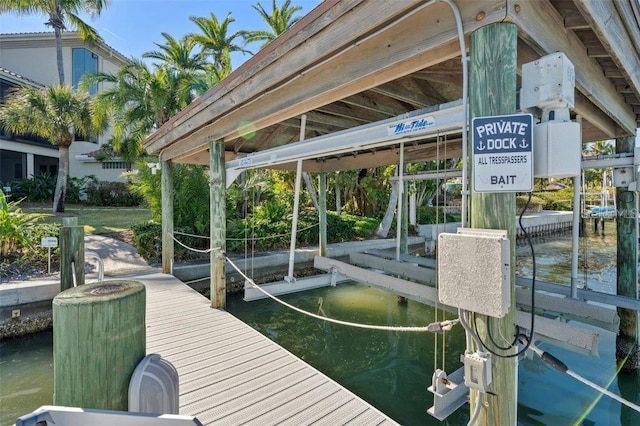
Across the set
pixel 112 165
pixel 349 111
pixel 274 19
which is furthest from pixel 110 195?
pixel 349 111

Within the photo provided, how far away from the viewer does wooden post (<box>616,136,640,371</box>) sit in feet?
14.9

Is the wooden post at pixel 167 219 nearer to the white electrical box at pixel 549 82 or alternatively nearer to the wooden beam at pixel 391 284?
the wooden beam at pixel 391 284

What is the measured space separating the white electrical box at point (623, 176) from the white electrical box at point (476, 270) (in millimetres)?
3642

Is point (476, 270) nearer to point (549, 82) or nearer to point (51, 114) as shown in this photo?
point (549, 82)

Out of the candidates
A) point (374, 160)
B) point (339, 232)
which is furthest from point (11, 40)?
point (374, 160)

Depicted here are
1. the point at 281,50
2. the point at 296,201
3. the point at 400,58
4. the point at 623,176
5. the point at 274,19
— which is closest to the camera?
the point at 400,58

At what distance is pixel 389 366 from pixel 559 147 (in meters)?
3.89

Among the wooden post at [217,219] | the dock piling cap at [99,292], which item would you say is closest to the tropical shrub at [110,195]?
the wooden post at [217,219]

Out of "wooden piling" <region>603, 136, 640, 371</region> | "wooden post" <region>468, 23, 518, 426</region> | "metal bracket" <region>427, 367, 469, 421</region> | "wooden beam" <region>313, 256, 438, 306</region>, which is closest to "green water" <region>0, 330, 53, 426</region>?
"wooden beam" <region>313, 256, 438, 306</region>

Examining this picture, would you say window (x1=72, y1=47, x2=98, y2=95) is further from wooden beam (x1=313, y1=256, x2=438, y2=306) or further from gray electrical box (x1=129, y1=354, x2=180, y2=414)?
gray electrical box (x1=129, y1=354, x2=180, y2=414)

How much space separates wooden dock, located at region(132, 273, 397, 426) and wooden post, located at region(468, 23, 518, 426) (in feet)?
3.93

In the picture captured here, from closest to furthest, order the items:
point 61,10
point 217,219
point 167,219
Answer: point 217,219 < point 167,219 < point 61,10

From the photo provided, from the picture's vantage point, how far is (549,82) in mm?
1652

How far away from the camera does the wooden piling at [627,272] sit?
4531 mm
